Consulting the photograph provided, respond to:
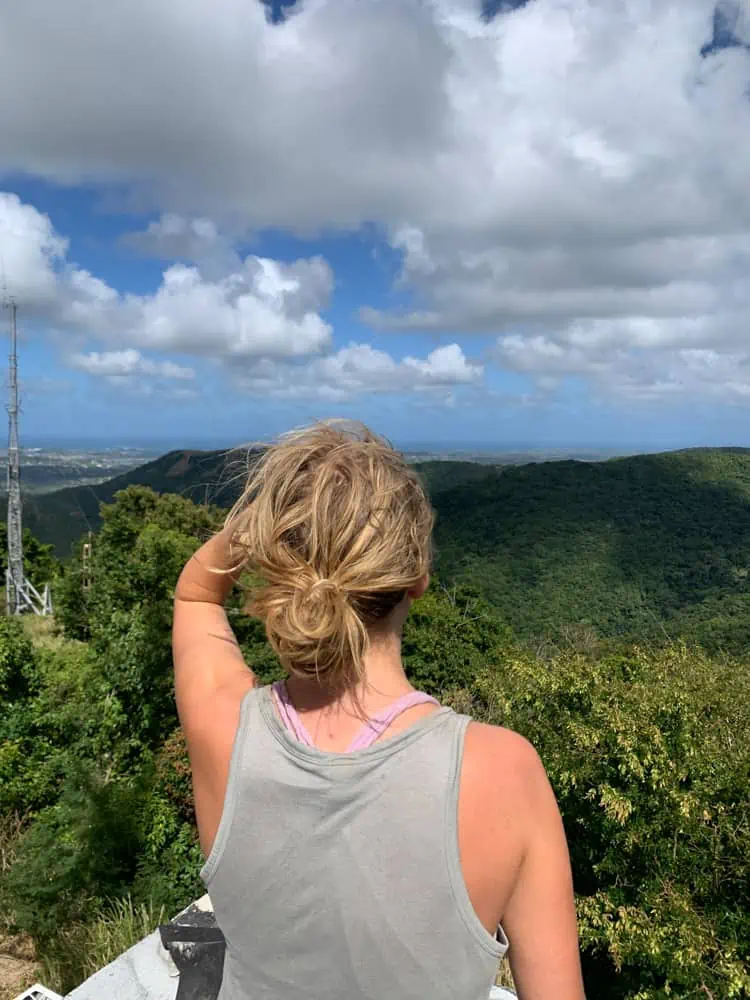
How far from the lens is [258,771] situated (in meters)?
1.02

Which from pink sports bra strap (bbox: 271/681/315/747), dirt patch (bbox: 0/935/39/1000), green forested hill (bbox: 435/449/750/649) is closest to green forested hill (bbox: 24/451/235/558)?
pink sports bra strap (bbox: 271/681/315/747)

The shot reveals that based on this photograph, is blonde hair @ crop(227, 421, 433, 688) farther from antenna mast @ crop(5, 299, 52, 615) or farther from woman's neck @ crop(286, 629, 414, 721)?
antenna mast @ crop(5, 299, 52, 615)

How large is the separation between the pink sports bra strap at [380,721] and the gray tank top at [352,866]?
1.0 inches

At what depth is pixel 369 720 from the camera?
3.32 feet

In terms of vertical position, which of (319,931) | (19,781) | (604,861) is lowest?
(19,781)

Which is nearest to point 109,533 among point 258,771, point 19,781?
point 19,781

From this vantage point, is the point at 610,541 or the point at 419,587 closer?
the point at 419,587

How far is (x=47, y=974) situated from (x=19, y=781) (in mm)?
7162

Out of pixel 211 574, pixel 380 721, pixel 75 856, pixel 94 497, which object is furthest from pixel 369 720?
pixel 94 497

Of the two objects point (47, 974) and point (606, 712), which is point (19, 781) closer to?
point (47, 974)

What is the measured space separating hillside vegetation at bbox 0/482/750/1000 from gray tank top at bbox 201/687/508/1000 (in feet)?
1.68

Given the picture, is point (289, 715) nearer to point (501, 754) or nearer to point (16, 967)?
point (501, 754)

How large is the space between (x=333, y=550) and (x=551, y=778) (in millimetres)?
7734

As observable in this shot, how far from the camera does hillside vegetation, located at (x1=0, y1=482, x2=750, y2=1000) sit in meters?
6.18
